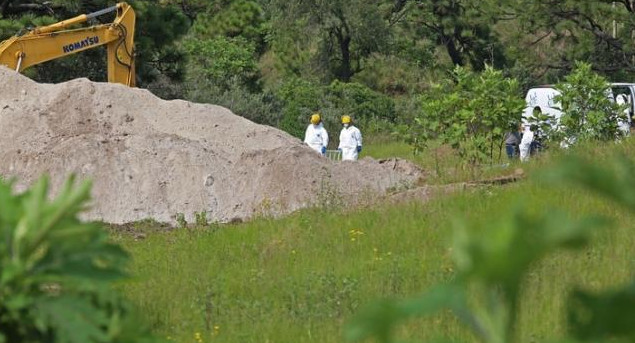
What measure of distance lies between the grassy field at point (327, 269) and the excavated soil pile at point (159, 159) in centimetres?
253

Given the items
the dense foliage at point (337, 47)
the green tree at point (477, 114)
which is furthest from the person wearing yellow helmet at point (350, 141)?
the dense foliage at point (337, 47)

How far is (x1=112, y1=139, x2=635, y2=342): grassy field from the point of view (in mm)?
8781

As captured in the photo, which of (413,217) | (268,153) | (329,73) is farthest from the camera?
(329,73)

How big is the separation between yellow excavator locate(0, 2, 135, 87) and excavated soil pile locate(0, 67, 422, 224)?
2565mm

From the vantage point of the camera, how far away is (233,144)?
2089 centimetres

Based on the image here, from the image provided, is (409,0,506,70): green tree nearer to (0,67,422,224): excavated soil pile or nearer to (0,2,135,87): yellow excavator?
(0,2,135,87): yellow excavator

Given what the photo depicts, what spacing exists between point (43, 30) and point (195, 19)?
28158 mm

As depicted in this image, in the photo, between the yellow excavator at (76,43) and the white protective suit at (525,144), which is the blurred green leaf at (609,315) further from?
the yellow excavator at (76,43)

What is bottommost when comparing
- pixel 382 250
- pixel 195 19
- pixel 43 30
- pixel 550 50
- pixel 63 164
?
pixel 382 250

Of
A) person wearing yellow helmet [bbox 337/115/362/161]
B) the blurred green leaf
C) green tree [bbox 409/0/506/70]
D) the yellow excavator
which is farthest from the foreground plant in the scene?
green tree [bbox 409/0/506/70]

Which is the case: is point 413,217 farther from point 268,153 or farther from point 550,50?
point 550,50

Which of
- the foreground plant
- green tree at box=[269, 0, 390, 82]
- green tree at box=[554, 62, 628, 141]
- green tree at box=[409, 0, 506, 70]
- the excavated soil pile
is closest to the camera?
the foreground plant

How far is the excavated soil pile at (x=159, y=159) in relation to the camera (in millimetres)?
17938

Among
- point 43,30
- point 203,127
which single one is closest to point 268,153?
point 203,127
